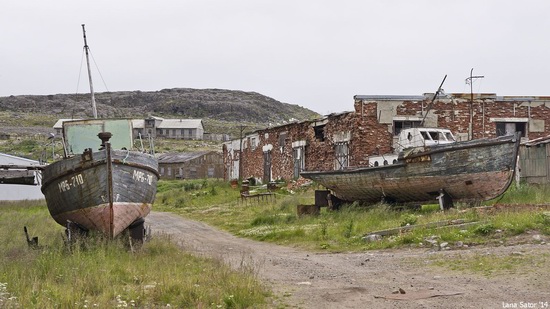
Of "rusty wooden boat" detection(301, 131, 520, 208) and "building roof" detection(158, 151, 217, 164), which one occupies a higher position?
"rusty wooden boat" detection(301, 131, 520, 208)

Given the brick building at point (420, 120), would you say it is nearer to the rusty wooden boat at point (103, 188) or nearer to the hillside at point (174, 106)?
the rusty wooden boat at point (103, 188)

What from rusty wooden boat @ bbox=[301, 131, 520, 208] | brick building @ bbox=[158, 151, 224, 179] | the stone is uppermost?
rusty wooden boat @ bbox=[301, 131, 520, 208]

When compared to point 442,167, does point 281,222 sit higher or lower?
lower

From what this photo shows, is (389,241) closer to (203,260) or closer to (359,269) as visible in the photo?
(359,269)

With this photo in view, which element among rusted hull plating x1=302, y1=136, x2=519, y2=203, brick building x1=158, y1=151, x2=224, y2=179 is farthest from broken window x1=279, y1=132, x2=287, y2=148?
brick building x1=158, y1=151, x2=224, y2=179

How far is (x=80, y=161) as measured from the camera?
1220 cm

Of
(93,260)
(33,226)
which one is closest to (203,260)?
(93,260)

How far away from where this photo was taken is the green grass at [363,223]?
11758 mm

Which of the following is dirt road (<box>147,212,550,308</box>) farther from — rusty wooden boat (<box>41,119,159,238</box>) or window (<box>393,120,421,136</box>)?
window (<box>393,120,421,136</box>)

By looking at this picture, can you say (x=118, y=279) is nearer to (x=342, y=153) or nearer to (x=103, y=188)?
(x=103, y=188)

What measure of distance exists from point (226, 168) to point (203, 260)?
33345mm

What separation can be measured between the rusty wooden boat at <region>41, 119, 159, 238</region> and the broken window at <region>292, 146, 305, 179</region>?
58.6ft

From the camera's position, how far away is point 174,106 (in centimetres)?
14600

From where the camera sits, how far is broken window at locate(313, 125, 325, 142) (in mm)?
30047
